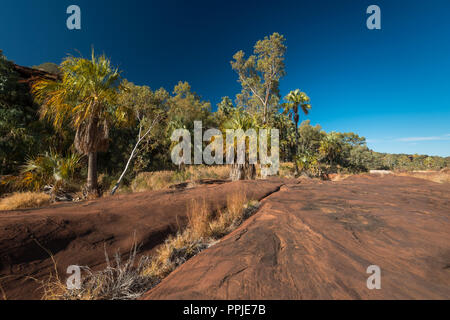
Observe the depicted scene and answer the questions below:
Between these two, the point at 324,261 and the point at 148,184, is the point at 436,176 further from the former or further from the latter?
the point at 148,184

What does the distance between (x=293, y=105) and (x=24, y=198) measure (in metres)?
24.2

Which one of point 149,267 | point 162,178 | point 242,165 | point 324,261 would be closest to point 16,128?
point 162,178

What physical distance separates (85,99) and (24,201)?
440 centimetres

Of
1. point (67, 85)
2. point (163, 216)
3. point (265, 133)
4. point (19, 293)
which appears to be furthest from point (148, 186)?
point (265, 133)

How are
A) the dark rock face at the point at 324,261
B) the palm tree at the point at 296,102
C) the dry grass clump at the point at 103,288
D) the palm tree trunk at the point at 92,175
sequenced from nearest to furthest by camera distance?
the dark rock face at the point at 324,261, the dry grass clump at the point at 103,288, the palm tree trunk at the point at 92,175, the palm tree at the point at 296,102

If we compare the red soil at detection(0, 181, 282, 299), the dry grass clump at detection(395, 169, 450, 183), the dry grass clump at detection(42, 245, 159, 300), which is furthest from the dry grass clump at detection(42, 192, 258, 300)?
the dry grass clump at detection(395, 169, 450, 183)

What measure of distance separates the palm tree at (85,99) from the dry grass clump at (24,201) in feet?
4.90

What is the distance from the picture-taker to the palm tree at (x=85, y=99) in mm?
6793

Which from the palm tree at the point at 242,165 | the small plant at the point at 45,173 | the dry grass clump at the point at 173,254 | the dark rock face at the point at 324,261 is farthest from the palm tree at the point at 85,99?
the palm tree at the point at 242,165

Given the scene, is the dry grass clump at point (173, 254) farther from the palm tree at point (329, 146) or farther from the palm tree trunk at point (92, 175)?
the palm tree at point (329, 146)

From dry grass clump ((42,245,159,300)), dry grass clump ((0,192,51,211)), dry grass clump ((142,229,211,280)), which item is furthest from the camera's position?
dry grass clump ((0,192,51,211))

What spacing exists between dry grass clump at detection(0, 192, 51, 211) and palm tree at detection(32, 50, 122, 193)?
1494mm

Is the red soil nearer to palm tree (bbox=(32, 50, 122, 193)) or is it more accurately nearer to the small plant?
palm tree (bbox=(32, 50, 122, 193))

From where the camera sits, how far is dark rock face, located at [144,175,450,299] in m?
1.52
